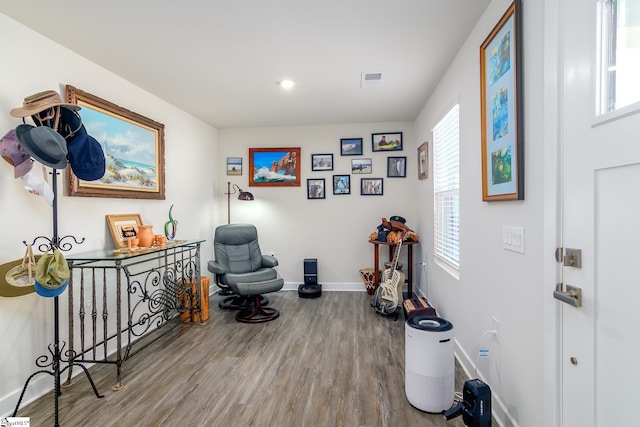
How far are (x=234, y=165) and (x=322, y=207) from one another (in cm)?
155

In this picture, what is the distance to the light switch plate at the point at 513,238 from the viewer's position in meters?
1.50

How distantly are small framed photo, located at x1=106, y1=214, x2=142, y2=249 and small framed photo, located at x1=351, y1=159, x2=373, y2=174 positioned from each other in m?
2.92

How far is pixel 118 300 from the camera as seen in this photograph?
218 centimetres

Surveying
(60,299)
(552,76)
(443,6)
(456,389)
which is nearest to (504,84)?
(552,76)

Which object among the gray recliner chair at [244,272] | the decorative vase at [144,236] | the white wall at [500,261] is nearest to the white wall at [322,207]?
the gray recliner chair at [244,272]

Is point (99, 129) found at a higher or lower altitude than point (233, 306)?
higher

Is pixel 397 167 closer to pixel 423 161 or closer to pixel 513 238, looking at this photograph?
pixel 423 161

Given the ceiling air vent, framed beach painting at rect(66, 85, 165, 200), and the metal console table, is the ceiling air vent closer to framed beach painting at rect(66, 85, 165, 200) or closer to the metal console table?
framed beach painting at rect(66, 85, 165, 200)

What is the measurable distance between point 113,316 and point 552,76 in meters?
3.48

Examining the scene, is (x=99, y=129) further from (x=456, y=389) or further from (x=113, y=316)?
(x=456, y=389)

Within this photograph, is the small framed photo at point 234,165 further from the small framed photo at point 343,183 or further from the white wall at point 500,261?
the white wall at point 500,261

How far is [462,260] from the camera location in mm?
2355

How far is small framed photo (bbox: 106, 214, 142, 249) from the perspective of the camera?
2.61m

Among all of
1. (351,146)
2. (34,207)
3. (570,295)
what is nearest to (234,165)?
(351,146)
